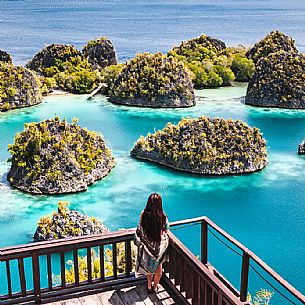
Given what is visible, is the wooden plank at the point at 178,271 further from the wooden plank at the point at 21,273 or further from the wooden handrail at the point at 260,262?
the wooden plank at the point at 21,273

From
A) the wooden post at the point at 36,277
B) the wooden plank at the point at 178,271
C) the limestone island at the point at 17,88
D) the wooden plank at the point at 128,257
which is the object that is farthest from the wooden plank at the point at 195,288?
the limestone island at the point at 17,88

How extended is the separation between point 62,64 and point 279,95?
39.2 feet

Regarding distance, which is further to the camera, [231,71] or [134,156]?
[231,71]

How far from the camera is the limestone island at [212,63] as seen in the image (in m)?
26.5

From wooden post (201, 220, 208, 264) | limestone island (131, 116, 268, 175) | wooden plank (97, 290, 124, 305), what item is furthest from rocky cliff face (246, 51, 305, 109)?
wooden plank (97, 290, 124, 305)

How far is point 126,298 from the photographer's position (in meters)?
5.75

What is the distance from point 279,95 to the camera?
22.4 m

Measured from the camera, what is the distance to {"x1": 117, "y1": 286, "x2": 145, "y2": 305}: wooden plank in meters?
5.70

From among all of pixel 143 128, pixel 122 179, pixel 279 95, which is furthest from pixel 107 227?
pixel 279 95

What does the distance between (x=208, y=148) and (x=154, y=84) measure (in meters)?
8.13

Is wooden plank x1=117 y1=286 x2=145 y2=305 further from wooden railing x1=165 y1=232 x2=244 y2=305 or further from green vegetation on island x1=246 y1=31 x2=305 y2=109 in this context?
green vegetation on island x1=246 y1=31 x2=305 y2=109

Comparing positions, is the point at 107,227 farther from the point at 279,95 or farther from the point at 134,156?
the point at 279,95

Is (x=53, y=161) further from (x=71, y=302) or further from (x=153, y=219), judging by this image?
(x=153, y=219)

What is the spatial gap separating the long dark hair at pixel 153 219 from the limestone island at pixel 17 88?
16667 millimetres
